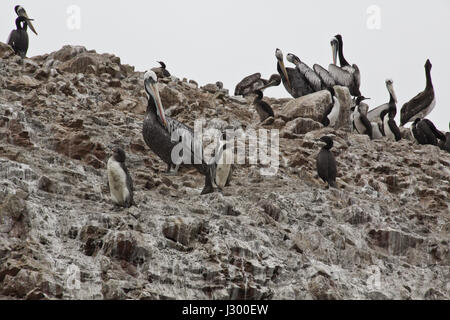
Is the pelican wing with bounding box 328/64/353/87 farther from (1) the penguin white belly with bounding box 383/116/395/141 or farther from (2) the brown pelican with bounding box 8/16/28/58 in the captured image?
(2) the brown pelican with bounding box 8/16/28/58

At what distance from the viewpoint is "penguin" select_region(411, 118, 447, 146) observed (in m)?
19.9

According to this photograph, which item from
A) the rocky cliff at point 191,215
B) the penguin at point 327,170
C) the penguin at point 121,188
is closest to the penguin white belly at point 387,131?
the rocky cliff at point 191,215

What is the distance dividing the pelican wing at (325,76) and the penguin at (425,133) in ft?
9.96

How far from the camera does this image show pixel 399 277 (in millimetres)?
12812

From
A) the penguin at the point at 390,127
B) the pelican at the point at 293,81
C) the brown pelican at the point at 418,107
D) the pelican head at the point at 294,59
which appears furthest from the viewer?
the pelican head at the point at 294,59

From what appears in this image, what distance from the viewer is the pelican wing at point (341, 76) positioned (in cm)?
2334

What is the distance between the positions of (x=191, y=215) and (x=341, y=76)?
12127 mm

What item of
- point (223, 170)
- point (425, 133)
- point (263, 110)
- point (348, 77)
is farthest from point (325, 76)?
point (223, 170)

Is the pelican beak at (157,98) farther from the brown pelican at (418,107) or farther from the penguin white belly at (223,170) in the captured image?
the brown pelican at (418,107)

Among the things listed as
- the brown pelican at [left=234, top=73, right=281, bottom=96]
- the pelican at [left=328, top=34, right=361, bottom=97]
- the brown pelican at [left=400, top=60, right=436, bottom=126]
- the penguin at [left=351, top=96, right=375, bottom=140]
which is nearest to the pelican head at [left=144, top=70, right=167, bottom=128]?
the penguin at [left=351, top=96, right=375, bottom=140]

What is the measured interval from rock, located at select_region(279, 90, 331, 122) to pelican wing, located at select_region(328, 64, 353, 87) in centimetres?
349
